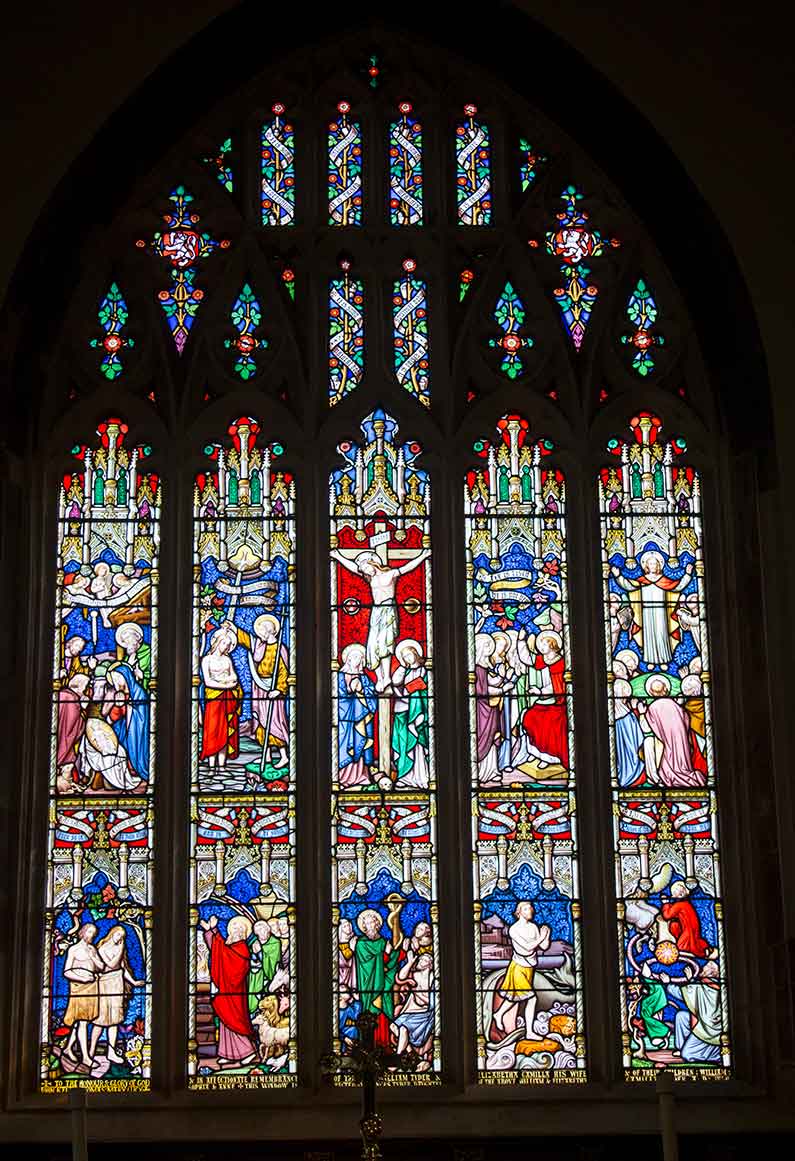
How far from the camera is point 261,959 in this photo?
9.21 m

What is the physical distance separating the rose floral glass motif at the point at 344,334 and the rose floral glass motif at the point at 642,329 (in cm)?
145

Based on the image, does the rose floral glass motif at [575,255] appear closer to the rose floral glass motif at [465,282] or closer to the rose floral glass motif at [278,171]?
the rose floral glass motif at [465,282]

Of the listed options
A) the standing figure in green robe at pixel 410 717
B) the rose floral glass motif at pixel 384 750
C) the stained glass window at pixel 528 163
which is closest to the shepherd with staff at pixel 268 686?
the rose floral glass motif at pixel 384 750

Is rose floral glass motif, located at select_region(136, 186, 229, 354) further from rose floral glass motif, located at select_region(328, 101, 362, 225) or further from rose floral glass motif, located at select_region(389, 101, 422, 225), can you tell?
rose floral glass motif, located at select_region(389, 101, 422, 225)

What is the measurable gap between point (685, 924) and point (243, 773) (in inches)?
91.8

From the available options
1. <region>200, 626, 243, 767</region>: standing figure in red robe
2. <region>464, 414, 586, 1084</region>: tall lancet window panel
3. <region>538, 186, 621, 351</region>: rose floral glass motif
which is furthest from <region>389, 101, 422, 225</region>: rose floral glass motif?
<region>200, 626, 243, 767</region>: standing figure in red robe

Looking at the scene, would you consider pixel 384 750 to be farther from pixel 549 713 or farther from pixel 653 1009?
pixel 653 1009

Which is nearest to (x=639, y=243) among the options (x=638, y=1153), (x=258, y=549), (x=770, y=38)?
(x=770, y=38)

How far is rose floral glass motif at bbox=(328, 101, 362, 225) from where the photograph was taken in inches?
411

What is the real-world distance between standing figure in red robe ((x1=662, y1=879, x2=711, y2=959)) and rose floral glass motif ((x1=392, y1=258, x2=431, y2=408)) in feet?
9.61

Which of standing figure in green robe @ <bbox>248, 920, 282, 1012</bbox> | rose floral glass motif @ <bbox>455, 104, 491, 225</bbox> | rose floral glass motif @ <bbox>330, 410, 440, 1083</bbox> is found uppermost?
rose floral glass motif @ <bbox>455, 104, 491, 225</bbox>

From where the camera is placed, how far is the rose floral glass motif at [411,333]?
10156 mm

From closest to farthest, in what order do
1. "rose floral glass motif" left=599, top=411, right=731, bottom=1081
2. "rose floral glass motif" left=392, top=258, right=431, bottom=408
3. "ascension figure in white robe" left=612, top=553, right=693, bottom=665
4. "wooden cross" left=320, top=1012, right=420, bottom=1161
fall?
"wooden cross" left=320, top=1012, right=420, bottom=1161
"rose floral glass motif" left=599, top=411, right=731, bottom=1081
"ascension figure in white robe" left=612, top=553, right=693, bottom=665
"rose floral glass motif" left=392, top=258, right=431, bottom=408

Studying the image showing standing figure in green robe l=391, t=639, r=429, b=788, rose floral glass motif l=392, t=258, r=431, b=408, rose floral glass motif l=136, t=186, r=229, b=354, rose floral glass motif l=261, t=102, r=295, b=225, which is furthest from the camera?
rose floral glass motif l=261, t=102, r=295, b=225
